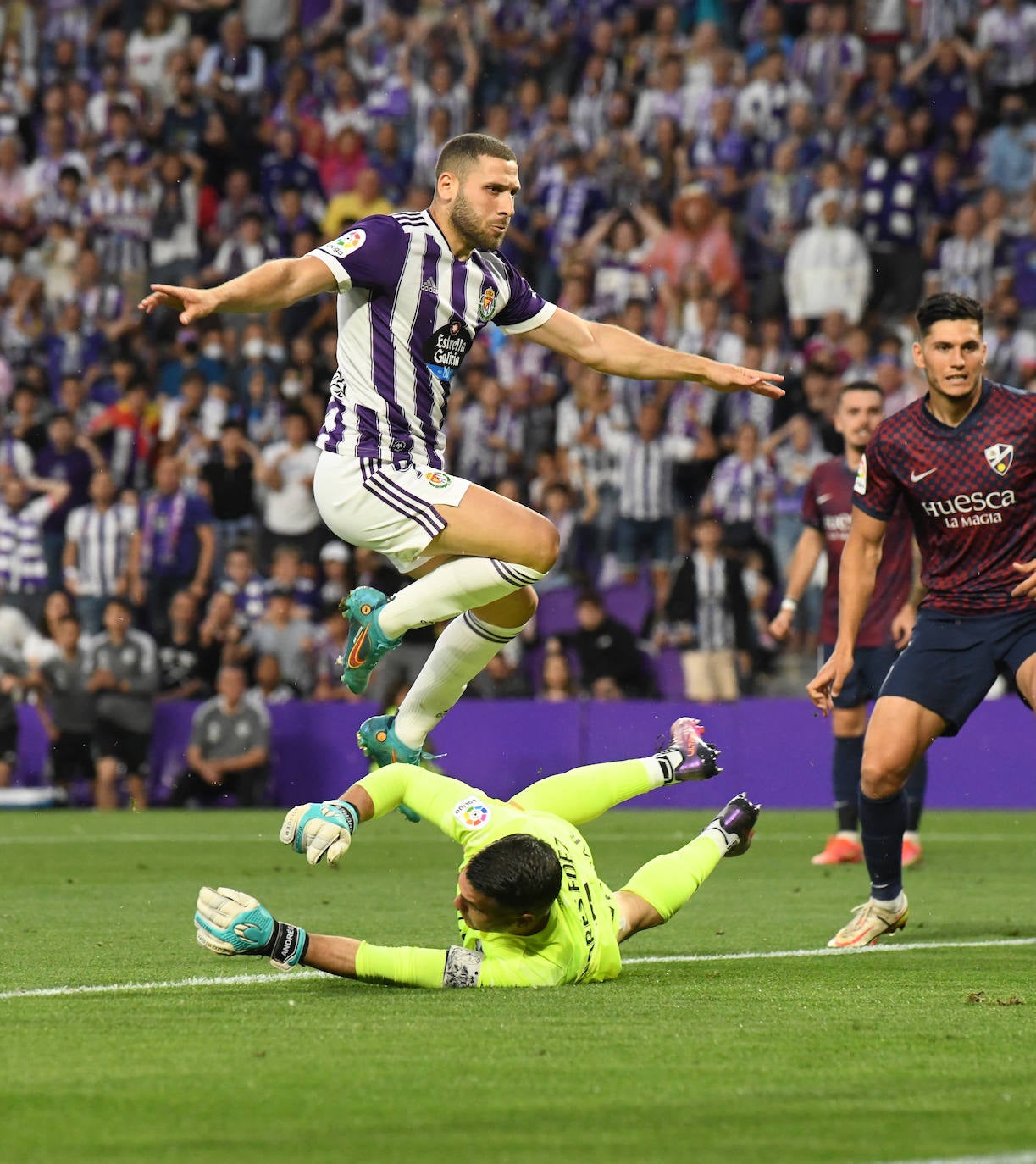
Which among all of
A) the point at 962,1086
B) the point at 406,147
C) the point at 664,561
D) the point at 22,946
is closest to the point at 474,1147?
the point at 962,1086

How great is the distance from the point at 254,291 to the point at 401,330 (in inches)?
34.3

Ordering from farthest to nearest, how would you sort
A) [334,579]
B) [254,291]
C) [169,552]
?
[169,552]
[334,579]
[254,291]

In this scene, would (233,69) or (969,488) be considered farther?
(233,69)

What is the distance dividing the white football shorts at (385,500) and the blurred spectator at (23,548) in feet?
34.3

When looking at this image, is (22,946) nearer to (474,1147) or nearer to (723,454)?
(474,1147)

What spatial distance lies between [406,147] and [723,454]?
19.0 feet

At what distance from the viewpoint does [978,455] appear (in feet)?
22.1

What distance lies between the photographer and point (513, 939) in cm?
573

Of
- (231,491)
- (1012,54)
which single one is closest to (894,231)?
(1012,54)

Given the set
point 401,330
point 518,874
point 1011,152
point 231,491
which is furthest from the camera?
point 1011,152

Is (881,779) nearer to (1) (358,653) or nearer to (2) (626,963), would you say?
(2) (626,963)

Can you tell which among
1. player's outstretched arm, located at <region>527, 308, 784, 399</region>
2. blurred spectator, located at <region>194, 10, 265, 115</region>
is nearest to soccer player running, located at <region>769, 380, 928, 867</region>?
player's outstretched arm, located at <region>527, 308, 784, 399</region>

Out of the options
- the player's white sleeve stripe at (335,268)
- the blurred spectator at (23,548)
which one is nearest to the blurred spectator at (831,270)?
the blurred spectator at (23,548)

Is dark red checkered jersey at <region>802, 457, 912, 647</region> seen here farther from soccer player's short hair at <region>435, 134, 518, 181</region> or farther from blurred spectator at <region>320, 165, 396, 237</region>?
blurred spectator at <region>320, 165, 396, 237</region>
